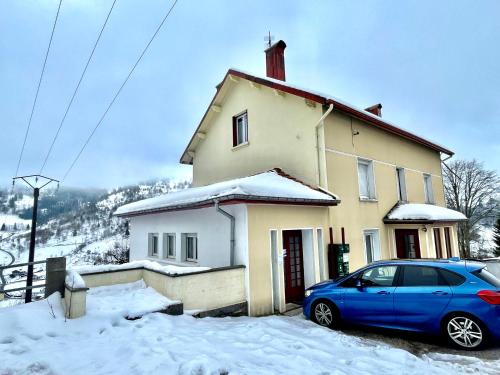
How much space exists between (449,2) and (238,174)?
13.0 m

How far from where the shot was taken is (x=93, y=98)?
14.8 meters

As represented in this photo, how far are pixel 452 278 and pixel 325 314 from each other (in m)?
2.63

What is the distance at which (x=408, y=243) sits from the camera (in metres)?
13.3

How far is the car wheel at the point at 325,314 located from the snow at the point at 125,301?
324 centimetres

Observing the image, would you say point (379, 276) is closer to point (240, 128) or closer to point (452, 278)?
point (452, 278)

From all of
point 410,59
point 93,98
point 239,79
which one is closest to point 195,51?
point 239,79

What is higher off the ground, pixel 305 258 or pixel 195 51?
pixel 195 51

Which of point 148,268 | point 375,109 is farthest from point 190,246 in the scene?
point 375,109

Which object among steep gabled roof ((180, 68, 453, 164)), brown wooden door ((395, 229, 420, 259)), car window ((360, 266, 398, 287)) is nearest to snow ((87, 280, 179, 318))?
car window ((360, 266, 398, 287))

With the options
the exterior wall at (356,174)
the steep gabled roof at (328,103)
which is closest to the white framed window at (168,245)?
the steep gabled roof at (328,103)

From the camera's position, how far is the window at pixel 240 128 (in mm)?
13367

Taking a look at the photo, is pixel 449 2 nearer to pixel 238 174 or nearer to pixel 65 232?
pixel 238 174

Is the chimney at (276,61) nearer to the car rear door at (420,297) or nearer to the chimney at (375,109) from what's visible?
the chimney at (375,109)

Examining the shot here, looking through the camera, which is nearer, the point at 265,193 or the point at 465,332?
the point at 465,332
